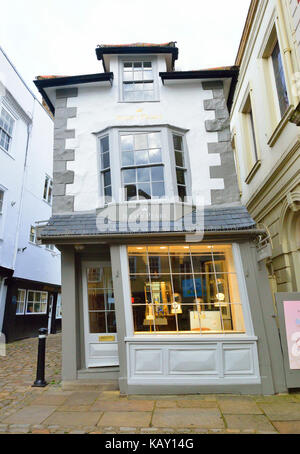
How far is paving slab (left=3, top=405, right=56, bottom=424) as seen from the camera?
425 centimetres

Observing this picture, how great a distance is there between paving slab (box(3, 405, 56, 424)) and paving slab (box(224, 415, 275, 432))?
8.91 ft

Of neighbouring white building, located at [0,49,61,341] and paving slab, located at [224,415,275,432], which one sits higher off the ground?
neighbouring white building, located at [0,49,61,341]

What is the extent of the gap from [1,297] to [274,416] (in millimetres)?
11534

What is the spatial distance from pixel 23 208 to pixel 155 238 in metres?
9.95

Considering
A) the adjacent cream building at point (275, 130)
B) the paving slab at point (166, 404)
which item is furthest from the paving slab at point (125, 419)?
the adjacent cream building at point (275, 130)

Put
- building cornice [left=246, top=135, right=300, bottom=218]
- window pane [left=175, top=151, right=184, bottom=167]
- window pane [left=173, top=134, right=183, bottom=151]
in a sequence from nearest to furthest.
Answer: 1. building cornice [left=246, top=135, right=300, bottom=218]
2. window pane [left=175, top=151, right=184, bottom=167]
3. window pane [left=173, top=134, right=183, bottom=151]

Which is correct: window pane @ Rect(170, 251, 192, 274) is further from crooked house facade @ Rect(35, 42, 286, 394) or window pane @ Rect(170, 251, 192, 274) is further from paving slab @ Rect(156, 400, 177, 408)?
paving slab @ Rect(156, 400, 177, 408)

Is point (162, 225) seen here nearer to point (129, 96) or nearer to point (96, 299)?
point (96, 299)

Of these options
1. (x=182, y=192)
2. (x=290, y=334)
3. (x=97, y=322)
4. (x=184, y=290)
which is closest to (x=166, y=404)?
(x=184, y=290)

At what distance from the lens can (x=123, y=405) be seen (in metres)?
4.82

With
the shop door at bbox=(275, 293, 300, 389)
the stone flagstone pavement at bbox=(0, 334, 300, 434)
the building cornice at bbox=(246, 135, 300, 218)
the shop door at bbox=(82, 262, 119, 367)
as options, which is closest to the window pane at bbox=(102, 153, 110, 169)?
the shop door at bbox=(82, 262, 119, 367)

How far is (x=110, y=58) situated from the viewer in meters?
7.86

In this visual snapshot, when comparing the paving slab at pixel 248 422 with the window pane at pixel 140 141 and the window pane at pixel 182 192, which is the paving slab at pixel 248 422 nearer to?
the window pane at pixel 182 192

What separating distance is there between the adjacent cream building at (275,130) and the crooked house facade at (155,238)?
1.40 meters
